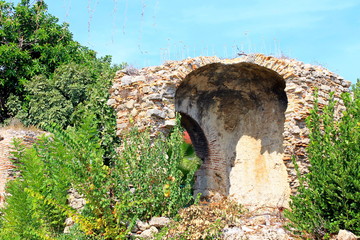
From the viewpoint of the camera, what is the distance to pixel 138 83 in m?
8.55

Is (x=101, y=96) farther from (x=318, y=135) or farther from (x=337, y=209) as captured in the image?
(x=337, y=209)

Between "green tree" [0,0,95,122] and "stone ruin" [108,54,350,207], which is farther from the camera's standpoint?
"green tree" [0,0,95,122]

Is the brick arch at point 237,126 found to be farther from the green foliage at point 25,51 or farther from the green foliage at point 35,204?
the green foliage at point 25,51

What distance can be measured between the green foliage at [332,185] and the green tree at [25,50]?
9722 mm

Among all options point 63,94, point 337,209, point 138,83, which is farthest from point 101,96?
point 337,209

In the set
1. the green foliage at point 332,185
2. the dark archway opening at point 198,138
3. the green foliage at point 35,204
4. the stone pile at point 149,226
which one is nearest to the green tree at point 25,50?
the dark archway opening at point 198,138

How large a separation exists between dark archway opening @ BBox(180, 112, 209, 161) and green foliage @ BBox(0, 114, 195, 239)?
3.38m

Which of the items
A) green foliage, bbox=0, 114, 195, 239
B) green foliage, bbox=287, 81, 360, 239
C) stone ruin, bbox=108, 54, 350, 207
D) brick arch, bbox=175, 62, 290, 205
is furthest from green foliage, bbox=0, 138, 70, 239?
brick arch, bbox=175, 62, 290, 205

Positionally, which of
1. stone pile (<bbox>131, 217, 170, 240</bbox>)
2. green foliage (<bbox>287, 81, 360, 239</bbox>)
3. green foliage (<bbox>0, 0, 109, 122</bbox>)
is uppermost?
green foliage (<bbox>0, 0, 109, 122</bbox>)

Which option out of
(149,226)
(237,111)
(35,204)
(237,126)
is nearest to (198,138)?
(237,126)

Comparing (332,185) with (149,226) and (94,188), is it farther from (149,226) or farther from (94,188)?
(94,188)

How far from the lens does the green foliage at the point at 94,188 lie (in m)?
5.62

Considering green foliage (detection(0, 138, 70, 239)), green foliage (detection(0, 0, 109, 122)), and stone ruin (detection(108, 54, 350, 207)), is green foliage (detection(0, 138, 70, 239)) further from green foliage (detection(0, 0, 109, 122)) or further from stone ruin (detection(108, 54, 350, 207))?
green foliage (detection(0, 0, 109, 122))

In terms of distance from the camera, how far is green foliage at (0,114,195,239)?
5617mm
